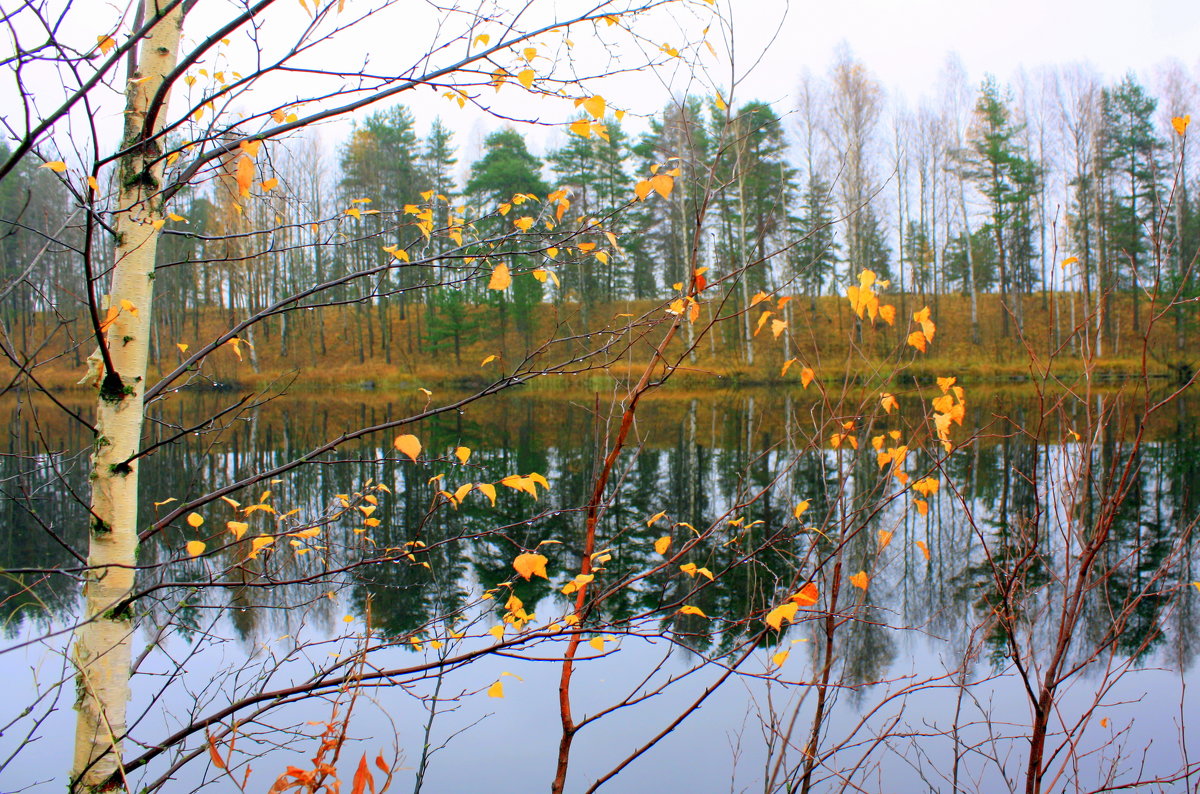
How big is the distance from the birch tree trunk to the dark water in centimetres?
10

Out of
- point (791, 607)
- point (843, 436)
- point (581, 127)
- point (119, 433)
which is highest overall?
point (581, 127)

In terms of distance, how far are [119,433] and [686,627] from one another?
370cm

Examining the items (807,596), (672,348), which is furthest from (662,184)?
(672,348)

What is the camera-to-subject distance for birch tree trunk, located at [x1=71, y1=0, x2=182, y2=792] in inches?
71.3

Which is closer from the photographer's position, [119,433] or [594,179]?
[119,433]

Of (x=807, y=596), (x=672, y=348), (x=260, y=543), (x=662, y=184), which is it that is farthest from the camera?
(x=672, y=348)

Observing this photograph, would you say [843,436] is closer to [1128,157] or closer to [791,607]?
[791,607]

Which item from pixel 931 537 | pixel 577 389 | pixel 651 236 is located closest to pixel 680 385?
pixel 577 389

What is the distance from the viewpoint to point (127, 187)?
181 cm

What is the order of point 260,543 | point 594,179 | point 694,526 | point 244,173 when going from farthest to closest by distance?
point 594,179 → point 694,526 → point 260,543 → point 244,173

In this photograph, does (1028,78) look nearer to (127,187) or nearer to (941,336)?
(941,336)

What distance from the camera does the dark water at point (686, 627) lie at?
2199 millimetres

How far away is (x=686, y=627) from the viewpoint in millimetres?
4809

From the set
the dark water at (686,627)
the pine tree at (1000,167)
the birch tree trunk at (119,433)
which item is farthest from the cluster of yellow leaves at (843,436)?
the pine tree at (1000,167)
